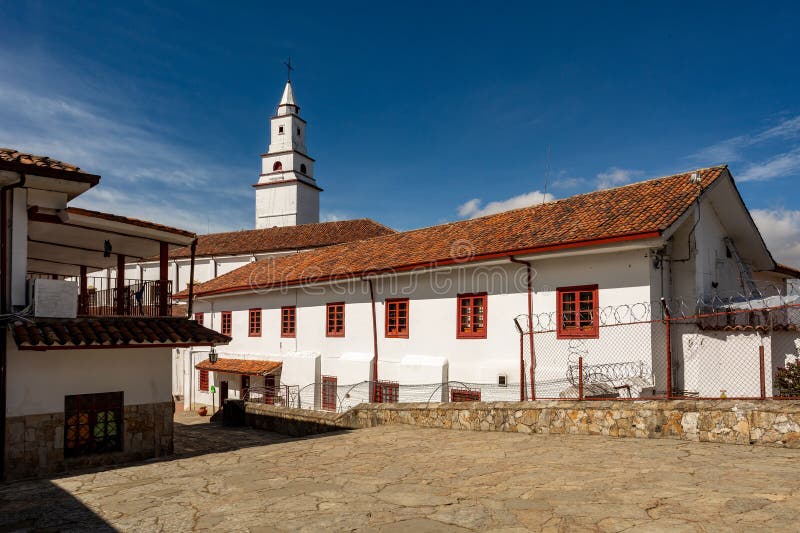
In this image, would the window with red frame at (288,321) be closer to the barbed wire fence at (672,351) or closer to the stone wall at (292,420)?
the stone wall at (292,420)

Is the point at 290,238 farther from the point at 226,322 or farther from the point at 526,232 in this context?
the point at 526,232

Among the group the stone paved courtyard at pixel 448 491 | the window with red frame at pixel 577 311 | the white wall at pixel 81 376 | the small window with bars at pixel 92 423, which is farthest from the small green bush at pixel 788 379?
the small window with bars at pixel 92 423

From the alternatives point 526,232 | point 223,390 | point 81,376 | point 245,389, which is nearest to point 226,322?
point 223,390

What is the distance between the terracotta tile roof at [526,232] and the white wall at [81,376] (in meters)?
7.85

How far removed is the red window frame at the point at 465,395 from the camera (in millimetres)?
15273

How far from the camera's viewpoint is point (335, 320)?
2017 cm

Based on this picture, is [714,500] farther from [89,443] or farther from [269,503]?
[89,443]

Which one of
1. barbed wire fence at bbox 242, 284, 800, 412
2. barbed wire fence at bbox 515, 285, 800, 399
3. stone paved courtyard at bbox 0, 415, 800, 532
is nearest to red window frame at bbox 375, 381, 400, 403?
barbed wire fence at bbox 242, 284, 800, 412

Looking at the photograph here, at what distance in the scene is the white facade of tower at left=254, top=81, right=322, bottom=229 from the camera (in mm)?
48125

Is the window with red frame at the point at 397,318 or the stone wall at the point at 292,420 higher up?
the window with red frame at the point at 397,318

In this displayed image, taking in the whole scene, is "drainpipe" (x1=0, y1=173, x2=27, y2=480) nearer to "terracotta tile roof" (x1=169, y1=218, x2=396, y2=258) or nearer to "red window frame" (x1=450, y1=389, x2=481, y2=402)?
"red window frame" (x1=450, y1=389, x2=481, y2=402)

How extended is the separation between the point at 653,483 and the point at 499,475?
1871mm

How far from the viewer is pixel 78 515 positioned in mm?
6332

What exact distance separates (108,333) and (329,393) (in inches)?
399
